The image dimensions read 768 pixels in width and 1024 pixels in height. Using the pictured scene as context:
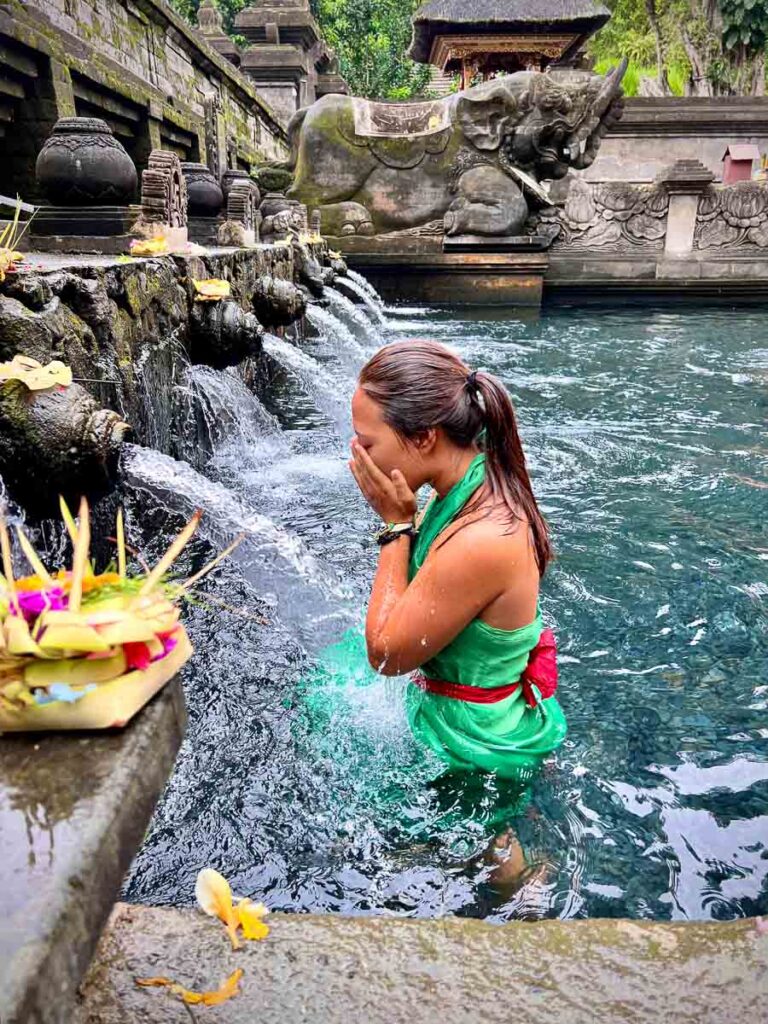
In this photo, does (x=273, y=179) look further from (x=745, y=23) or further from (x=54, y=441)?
(x=745, y=23)

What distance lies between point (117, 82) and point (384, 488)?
40.4 feet

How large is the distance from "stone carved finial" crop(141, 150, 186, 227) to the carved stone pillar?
11.0 meters

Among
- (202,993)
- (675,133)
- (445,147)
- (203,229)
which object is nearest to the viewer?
(202,993)

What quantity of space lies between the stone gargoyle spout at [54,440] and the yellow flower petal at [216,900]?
1.71 metres

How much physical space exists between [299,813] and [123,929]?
3.35 ft

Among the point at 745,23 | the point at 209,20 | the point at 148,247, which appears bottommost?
the point at 148,247

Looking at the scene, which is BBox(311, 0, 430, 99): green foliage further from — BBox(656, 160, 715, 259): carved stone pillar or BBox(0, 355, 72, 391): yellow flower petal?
BBox(0, 355, 72, 391): yellow flower petal

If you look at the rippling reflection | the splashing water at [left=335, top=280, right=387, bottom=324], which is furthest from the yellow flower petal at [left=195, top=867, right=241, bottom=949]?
the splashing water at [left=335, top=280, right=387, bottom=324]

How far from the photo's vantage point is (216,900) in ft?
4.62

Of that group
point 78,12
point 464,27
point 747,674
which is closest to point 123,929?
point 747,674

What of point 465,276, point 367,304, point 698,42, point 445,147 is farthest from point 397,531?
point 698,42

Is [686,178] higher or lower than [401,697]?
higher

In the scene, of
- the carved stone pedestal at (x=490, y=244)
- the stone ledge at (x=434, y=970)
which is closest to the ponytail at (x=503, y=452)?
the stone ledge at (x=434, y=970)

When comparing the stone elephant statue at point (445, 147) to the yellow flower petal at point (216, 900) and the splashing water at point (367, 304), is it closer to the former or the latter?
the splashing water at point (367, 304)
